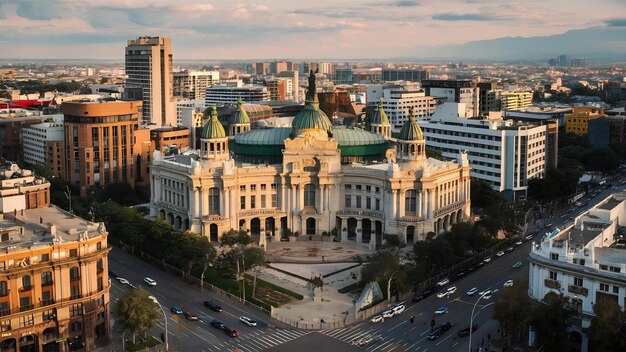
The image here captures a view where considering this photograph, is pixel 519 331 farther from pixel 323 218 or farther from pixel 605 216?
pixel 323 218

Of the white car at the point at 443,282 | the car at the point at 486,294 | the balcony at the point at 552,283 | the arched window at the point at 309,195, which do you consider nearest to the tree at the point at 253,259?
the white car at the point at 443,282

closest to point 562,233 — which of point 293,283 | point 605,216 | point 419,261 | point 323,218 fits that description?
point 605,216

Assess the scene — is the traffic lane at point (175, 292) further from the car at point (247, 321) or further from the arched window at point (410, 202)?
the arched window at point (410, 202)

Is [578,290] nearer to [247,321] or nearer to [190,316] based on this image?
[247,321]

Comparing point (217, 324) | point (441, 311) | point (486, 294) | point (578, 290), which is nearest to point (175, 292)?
point (217, 324)

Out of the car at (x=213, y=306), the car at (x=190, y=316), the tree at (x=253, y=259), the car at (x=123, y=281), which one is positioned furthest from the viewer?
the car at (x=123, y=281)

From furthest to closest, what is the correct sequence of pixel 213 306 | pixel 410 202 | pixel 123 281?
pixel 410 202
pixel 123 281
pixel 213 306

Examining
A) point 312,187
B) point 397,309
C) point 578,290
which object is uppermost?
point 312,187
